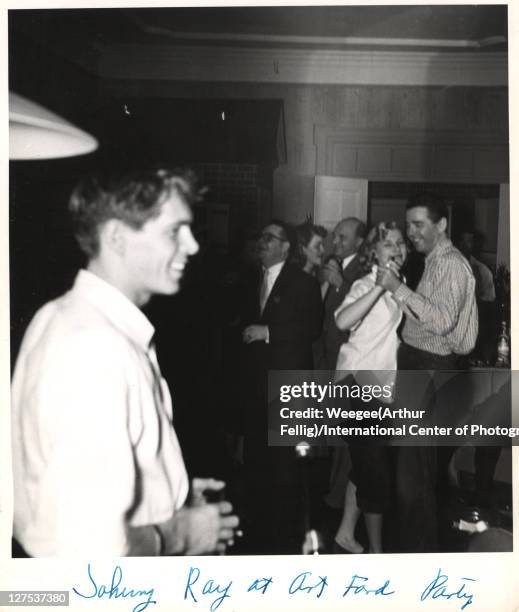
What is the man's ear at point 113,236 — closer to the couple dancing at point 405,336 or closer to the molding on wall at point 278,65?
the molding on wall at point 278,65

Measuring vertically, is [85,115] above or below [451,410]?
above

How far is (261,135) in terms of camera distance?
1050 mm

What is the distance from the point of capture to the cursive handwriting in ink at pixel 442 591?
1.07m

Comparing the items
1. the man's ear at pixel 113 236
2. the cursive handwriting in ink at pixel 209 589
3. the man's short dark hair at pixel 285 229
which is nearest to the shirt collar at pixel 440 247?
the man's short dark hair at pixel 285 229

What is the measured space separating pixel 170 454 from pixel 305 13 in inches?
28.2

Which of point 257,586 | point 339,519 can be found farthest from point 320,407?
point 257,586

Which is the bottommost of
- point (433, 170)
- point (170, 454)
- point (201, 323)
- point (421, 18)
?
point (170, 454)

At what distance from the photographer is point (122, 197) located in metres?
1.01

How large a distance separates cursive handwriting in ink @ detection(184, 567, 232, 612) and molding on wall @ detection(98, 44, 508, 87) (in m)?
0.77

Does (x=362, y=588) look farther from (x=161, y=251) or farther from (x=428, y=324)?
(x=161, y=251)

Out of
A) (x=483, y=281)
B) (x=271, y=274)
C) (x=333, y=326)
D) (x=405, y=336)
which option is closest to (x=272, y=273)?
(x=271, y=274)

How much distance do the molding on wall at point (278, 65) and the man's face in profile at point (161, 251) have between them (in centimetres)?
20

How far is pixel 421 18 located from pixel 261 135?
1.03 feet

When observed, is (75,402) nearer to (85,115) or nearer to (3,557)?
(3,557)
